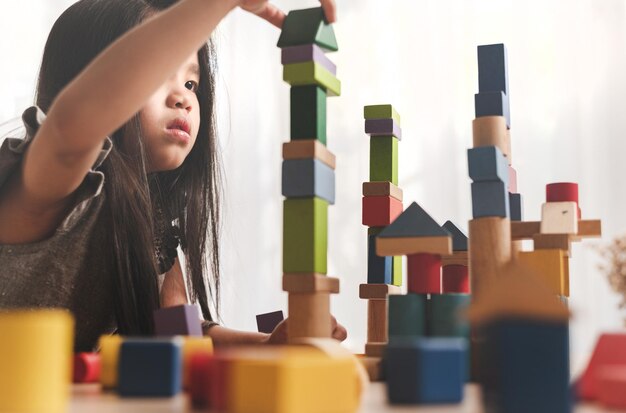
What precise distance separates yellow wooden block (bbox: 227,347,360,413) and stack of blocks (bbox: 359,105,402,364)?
48 centimetres

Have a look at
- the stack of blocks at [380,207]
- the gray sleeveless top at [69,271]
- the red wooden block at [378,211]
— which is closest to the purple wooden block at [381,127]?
the stack of blocks at [380,207]

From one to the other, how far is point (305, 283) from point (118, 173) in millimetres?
483

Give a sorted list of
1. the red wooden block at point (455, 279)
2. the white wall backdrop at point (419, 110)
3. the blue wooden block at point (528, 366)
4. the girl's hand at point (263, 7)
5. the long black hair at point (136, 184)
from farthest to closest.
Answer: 1. the white wall backdrop at point (419, 110)
2. the long black hair at point (136, 184)
3. the red wooden block at point (455, 279)
4. the girl's hand at point (263, 7)
5. the blue wooden block at point (528, 366)

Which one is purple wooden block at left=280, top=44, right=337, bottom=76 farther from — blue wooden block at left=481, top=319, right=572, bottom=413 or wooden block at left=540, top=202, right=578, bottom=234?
blue wooden block at left=481, top=319, right=572, bottom=413

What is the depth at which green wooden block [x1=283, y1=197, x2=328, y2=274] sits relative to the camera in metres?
0.69

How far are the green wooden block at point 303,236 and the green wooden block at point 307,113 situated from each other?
6 centimetres

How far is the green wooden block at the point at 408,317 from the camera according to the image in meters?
0.69

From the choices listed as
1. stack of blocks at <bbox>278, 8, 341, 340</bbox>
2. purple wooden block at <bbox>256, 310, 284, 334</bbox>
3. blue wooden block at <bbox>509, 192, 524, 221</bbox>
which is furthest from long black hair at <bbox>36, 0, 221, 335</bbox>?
blue wooden block at <bbox>509, 192, 524, 221</bbox>

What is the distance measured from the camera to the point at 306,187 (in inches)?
27.3

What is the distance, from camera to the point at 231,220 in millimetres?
2578

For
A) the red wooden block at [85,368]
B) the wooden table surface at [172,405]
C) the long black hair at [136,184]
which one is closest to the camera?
the wooden table surface at [172,405]

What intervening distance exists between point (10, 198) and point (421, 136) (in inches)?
60.6

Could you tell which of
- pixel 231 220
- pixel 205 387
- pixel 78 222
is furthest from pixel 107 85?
pixel 231 220

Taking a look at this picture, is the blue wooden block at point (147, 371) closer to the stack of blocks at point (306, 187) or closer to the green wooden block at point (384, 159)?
the stack of blocks at point (306, 187)
